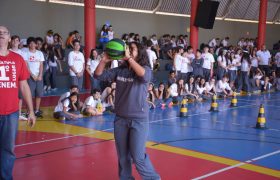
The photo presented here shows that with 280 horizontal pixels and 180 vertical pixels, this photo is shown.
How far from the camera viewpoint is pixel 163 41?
21344 mm

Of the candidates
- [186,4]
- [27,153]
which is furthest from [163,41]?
[27,153]

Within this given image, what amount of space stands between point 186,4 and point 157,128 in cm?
1654

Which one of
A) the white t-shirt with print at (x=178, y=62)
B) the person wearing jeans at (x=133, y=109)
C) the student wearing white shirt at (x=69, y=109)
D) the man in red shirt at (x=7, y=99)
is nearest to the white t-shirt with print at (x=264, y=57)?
the white t-shirt with print at (x=178, y=62)

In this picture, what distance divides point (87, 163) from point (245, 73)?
1187cm

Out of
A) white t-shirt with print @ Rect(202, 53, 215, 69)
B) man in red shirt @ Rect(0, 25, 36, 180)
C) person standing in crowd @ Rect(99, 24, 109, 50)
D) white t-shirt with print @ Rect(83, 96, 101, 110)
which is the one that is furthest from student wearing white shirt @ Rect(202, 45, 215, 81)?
man in red shirt @ Rect(0, 25, 36, 180)

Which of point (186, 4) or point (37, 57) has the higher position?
point (186, 4)

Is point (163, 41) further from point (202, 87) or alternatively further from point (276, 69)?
point (202, 87)

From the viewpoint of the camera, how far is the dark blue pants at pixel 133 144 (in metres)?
4.44

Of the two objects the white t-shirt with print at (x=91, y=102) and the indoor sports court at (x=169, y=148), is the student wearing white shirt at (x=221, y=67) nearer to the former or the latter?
the indoor sports court at (x=169, y=148)

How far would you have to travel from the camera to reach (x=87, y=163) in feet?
20.4

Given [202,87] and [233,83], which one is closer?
[202,87]

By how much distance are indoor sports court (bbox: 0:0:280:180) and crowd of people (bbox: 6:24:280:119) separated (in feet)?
0.13

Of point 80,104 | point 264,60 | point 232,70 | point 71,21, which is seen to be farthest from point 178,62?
point 264,60

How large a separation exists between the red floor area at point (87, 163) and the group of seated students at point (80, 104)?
253 centimetres
